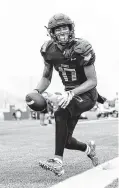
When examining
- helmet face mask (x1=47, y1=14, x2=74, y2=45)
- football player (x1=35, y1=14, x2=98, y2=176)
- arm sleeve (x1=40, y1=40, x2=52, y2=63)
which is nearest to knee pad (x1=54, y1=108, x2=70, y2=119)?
football player (x1=35, y1=14, x2=98, y2=176)

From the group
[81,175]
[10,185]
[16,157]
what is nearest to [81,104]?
[81,175]

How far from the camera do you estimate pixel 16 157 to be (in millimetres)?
7965

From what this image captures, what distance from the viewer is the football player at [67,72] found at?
18.5ft

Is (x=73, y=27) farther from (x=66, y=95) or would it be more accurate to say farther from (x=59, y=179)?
(x=59, y=179)

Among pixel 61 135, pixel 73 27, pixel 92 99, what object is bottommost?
pixel 61 135

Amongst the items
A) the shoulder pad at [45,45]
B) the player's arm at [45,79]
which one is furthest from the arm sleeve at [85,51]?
the player's arm at [45,79]

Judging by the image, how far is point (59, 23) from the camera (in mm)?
5629

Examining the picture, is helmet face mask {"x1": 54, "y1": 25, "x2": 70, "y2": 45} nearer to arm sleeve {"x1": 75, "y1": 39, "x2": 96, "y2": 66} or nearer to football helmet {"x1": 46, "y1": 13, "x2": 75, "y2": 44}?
football helmet {"x1": 46, "y1": 13, "x2": 75, "y2": 44}

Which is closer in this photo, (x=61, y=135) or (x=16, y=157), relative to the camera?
(x=61, y=135)

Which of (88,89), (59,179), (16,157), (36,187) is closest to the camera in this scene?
(36,187)

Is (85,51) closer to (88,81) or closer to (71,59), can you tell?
(71,59)

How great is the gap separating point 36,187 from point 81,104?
1252 mm

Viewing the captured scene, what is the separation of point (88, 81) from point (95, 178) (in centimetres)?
103

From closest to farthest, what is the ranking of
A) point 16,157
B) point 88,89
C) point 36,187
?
1. point 36,187
2. point 88,89
3. point 16,157
